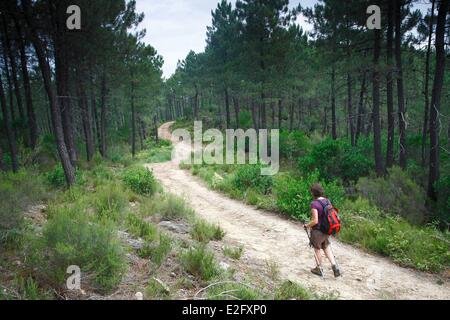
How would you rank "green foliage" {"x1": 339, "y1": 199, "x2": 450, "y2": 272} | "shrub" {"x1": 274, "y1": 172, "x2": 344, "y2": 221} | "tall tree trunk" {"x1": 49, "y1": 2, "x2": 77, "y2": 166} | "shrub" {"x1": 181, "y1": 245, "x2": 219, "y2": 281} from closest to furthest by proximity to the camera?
1. "shrub" {"x1": 181, "y1": 245, "x2": 219, "y2": 281}
2. "green foliage" {"x1": 339, "y1": 199, "x2": 450, "y2": 272}
3. "shrub" {"x1": 274, "y1": 172, "x2": 344, "y2": 221}
4. "tall tree trunk" {"x1": 49, "y1": 2, "x2": 77, "y2": 166}

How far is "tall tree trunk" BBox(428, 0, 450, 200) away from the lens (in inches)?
394

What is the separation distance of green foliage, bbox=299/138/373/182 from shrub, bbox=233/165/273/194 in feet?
8.56

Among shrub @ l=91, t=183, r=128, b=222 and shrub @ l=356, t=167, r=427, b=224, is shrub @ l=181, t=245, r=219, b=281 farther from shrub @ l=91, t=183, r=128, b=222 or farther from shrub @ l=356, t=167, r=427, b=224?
shrub @ l=356, t=167, r=427, b=224

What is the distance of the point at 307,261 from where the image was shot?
6449 mm

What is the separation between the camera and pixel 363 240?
7227 mm

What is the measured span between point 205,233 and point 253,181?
565cm

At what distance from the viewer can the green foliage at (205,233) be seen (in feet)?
23.1

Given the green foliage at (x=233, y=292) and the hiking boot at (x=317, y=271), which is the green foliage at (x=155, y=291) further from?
the hiking boot at (x=317, y=271)

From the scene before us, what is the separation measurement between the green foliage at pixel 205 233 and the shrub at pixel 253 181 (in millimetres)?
4890

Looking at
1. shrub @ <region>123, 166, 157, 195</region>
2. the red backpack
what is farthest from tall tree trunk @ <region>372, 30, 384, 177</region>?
shrub @ <region>123, 166, 157, 195</region>
